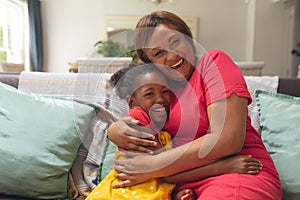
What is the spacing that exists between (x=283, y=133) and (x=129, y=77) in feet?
2.19

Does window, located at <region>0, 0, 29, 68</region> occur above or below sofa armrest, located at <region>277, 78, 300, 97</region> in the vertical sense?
Answer: above

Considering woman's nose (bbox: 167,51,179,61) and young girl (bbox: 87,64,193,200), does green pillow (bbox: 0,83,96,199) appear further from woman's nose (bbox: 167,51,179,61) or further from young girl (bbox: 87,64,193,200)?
woman's nose (bbox: 167,51,179,61)

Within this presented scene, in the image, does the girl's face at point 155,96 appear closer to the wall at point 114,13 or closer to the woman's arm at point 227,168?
the woman's arm at point 227,168

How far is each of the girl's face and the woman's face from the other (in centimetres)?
4

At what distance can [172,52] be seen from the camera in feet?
3.40

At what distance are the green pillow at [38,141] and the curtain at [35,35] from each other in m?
3.84

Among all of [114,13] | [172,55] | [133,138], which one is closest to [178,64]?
[172,55]

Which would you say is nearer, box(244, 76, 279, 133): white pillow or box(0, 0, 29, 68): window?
box(244, 76, 279, 133): white pillow

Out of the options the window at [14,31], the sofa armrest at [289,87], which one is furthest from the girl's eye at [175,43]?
the window at [14,31]

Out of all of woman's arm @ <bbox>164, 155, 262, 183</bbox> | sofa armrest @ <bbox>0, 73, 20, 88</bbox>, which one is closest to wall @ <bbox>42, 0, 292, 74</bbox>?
sofa armrest @ <bbox>0, 73, 20, 88</bbox>

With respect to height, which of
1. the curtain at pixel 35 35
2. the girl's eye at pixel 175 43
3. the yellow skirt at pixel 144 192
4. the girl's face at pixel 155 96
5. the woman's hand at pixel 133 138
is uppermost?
the curtain at pixel 35 35

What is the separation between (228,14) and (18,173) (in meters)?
4.83

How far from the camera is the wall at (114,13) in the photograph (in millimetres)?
5332

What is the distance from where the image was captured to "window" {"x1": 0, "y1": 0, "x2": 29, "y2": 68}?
4449 millimetres
